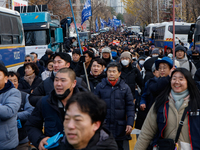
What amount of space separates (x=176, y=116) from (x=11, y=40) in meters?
9.66

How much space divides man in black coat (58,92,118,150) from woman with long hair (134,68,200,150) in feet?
3.18

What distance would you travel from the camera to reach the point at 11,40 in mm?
11344

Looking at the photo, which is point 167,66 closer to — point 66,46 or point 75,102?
point 75,102

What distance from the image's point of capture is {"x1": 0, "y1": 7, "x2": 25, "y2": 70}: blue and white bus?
10.4 meters

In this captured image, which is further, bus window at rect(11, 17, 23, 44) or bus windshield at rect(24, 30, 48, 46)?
bus windshield at rect(24, 30, 48, 46)

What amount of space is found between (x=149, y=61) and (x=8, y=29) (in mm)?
6538

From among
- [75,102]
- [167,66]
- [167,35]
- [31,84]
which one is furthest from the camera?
[167,35]

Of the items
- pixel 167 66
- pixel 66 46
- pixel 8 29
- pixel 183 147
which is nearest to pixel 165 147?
pixel 183 147

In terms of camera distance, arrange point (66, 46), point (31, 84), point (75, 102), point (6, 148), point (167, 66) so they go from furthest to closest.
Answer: point (66, 46), point (31, 84), point (167, 66), point (6, 148), point (75, 102)

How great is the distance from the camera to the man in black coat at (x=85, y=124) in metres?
1.91

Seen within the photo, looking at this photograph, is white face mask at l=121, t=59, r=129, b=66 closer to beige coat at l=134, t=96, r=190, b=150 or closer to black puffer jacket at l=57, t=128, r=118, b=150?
beige coat at l=134, t=96, r=190, b=150

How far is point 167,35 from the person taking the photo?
26.9 m

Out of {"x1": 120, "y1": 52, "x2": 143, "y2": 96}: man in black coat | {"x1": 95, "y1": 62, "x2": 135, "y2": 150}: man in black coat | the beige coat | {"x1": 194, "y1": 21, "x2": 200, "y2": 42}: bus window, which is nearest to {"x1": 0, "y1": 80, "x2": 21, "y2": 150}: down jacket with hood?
the beige coat

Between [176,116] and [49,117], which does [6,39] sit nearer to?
[49,117]
